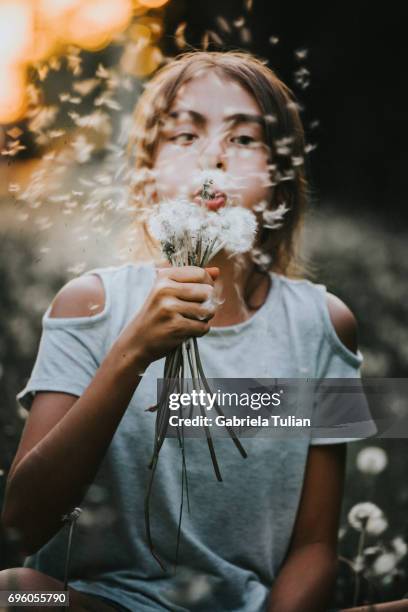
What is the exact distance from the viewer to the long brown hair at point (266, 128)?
142 cm

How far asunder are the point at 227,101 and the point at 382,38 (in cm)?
64

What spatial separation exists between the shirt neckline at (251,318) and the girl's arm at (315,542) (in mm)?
279

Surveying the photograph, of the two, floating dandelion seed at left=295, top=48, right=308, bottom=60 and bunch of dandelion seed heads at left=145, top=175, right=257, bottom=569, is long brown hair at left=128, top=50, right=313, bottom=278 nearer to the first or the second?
floating dandelion seed at left=295, top=48, right=308, bottom=60

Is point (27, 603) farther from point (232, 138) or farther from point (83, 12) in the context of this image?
point (83, 12)

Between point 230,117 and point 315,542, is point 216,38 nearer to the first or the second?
point 230,117

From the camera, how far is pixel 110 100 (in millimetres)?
1830

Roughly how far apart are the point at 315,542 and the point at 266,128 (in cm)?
82

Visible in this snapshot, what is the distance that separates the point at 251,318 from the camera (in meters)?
1.44

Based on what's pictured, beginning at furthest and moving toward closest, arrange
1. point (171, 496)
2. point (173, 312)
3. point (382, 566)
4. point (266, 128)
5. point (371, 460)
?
point (371, 460), point (382, 566), point (266, 128), point (171, 496), point (173, 312)

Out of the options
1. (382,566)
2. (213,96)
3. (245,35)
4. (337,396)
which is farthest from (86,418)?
(245,35)

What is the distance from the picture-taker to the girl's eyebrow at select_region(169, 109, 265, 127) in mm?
1360

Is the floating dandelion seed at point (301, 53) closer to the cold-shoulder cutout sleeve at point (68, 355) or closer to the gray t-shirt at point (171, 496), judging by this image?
the gray t-shirt at point (171, 496)

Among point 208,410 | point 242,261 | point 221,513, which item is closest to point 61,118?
point 242,261

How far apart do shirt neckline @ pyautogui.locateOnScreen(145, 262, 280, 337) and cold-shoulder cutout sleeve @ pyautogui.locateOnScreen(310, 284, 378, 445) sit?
0.38 ft
